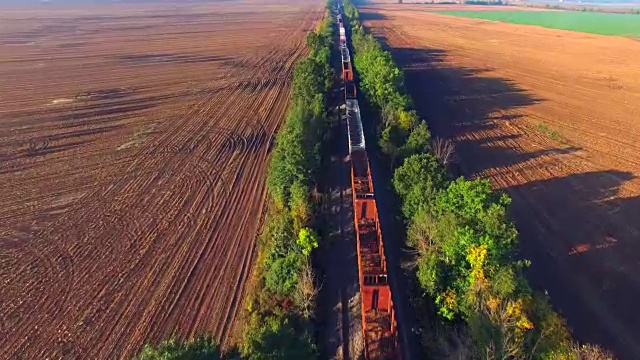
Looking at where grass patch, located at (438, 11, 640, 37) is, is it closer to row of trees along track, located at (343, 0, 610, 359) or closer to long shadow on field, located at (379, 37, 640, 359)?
long shadow on field, located at (379, 37, 640, 359)

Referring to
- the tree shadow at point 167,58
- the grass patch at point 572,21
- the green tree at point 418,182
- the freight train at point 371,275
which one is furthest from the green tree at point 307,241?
the grass patch at point 572,21

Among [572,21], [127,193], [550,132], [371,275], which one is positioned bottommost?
[127,193]

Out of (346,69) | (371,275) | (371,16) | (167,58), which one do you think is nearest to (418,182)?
(371,275)

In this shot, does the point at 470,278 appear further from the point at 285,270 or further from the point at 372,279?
the point at 285,270

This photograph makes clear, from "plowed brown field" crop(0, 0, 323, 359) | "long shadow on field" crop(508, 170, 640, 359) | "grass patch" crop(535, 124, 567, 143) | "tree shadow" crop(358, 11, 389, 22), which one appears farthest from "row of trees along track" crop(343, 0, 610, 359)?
"tree shadow" crop(358, 11, 389, 22)

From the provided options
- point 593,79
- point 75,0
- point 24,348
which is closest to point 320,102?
point 24,348

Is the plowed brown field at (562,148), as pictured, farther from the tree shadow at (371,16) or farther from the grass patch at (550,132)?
the tree shadow at (371,16)
